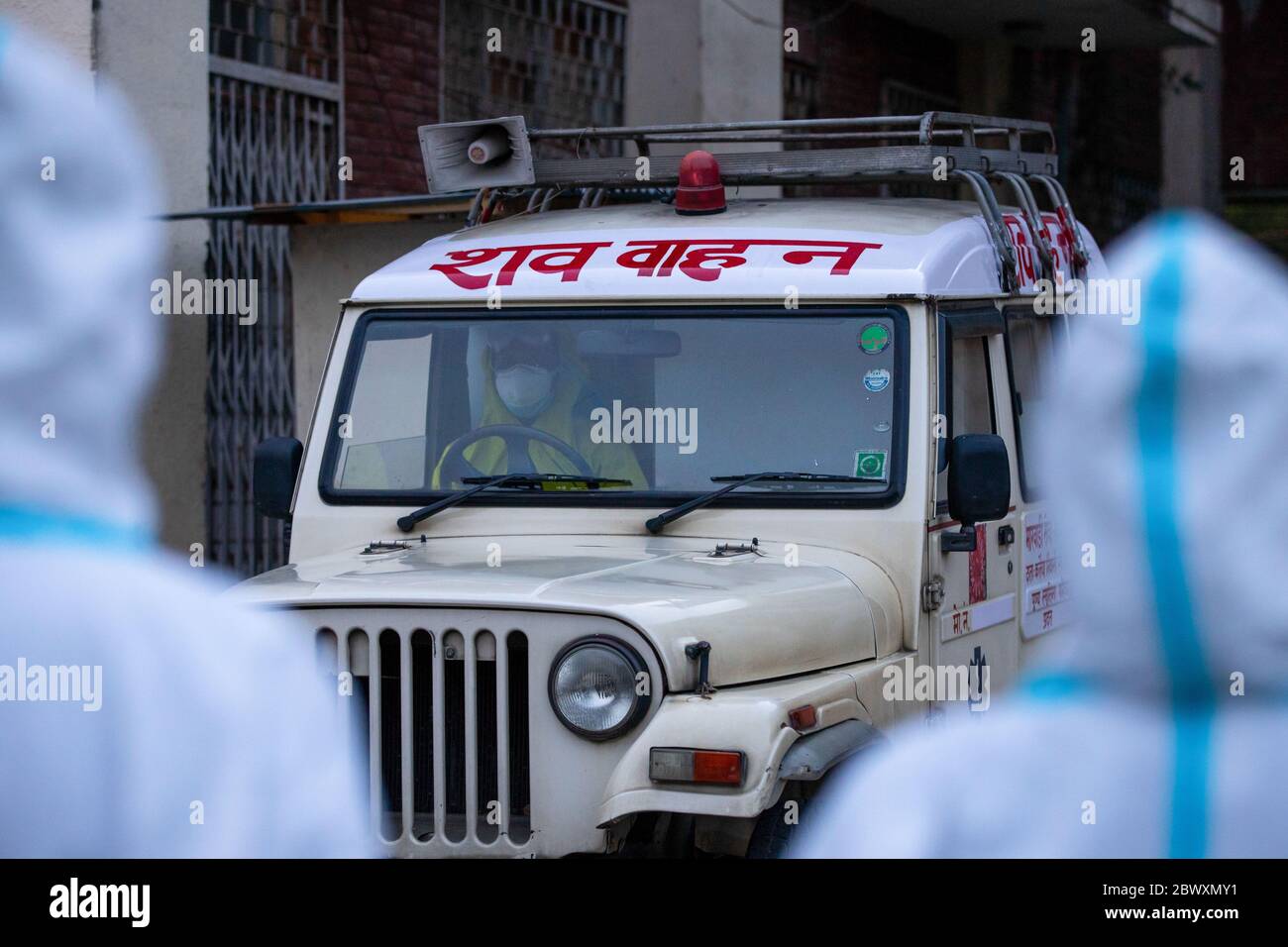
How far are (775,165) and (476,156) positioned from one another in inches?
40.0

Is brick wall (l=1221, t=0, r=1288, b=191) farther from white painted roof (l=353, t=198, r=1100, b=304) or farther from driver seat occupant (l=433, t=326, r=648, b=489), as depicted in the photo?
driver seat occupant (l=433, t=326, r=648, b=489)

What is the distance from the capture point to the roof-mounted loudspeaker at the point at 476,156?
587cm

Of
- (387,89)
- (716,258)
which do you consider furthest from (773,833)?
(387,89)

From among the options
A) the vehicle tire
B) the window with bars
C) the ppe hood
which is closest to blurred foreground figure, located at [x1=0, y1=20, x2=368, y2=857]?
the ppe hood

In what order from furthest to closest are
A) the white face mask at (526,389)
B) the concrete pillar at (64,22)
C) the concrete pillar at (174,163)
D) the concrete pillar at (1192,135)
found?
1. the concrete pillar at (1192,135)
2. the concrete pillar at (174,163)
3. the concrete pillar at (64,22)
4. the white face mask at (526,389)

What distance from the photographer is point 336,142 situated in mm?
9453

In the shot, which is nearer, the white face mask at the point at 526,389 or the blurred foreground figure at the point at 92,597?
→ the blurred foreground figure at the point at 92,597

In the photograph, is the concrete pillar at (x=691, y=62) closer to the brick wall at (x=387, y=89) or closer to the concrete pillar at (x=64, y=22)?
the brick wall at (x=387, y=89)

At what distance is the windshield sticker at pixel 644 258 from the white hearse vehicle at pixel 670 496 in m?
0.01

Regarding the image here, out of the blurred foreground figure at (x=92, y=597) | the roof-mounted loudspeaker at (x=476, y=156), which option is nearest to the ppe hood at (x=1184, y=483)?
the blurred foreground figure at (x=92, y=597)

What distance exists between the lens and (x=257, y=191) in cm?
884

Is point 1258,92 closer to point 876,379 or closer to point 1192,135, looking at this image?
point 1192,135
